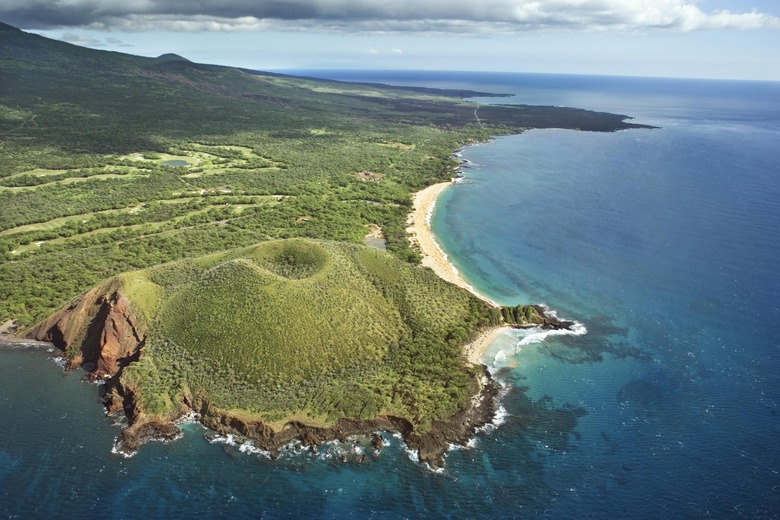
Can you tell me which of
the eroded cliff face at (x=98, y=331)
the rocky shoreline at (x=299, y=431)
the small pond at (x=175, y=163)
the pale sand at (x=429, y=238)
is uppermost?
the small pond at (x=175, y=163)

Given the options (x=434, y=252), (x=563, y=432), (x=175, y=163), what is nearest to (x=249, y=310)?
(x=563, y=432)

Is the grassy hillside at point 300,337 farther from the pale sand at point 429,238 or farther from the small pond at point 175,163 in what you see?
the small pond at point 175,163

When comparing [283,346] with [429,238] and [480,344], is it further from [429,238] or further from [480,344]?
[429,238]

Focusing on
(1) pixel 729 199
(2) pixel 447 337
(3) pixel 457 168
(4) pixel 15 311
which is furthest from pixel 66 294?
(1) pixel 729 199

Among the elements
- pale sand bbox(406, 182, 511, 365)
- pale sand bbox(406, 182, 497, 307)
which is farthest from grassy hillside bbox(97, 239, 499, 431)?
pale sand bbox(406, 182, 497, 307)

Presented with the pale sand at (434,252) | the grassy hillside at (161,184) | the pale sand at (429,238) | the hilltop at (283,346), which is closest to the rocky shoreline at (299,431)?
the hilltop at (283,346)

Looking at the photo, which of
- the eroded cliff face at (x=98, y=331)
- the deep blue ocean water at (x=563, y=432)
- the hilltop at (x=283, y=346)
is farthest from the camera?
the eroded cliff face at (x=98, y=331)

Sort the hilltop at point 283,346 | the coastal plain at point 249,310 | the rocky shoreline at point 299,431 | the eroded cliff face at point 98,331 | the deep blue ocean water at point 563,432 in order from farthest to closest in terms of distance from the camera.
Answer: the eroded cliff face at point 98,331 → the coastal plain at point 249,310 → the hilltop at point 283,346 → the rocky shoreline at point 299,431 → the deep blue ocean water at point 563,432
